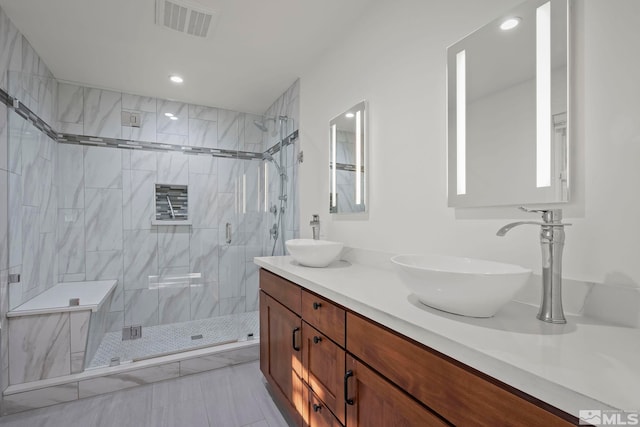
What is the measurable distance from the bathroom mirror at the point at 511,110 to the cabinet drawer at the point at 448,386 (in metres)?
0.65

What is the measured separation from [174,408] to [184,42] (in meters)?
2.54

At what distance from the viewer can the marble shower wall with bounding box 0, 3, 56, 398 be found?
1.91 meters

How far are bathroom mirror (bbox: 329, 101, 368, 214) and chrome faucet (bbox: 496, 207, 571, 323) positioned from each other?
109cm

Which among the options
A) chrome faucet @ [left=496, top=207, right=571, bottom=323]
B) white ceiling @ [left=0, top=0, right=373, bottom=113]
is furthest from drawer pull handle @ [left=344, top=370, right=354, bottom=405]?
white ceiling @ [left=0, top=0, right=373, bottom=113]

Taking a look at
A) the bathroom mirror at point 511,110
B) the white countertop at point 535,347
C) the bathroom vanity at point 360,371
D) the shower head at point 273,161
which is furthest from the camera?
the shower head at point 273,161

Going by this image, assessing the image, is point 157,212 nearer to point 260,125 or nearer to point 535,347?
point 260,125

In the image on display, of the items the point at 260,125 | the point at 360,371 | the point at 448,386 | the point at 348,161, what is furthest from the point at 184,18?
the point at 448,386

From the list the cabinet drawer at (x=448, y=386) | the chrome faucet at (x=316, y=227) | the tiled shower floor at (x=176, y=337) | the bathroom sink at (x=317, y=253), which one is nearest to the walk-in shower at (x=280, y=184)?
the chrome faucet at (x=316, y=227)

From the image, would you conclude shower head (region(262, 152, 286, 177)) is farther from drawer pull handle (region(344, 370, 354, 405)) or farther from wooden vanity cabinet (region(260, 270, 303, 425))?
drawer pull handle (region(344, 370, 354, 405))

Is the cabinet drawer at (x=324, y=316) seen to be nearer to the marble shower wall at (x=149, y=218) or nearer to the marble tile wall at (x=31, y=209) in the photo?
the marble shower wall at (x=149, y=218)

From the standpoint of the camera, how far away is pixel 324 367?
4.09 feet

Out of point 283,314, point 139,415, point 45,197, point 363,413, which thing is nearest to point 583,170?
point 363,413

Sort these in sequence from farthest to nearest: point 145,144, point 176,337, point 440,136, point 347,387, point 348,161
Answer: point 145,144 → point 176,337 → point 348,161 → point 440,136 → point 347,387

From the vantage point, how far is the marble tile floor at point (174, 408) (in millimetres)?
1789
